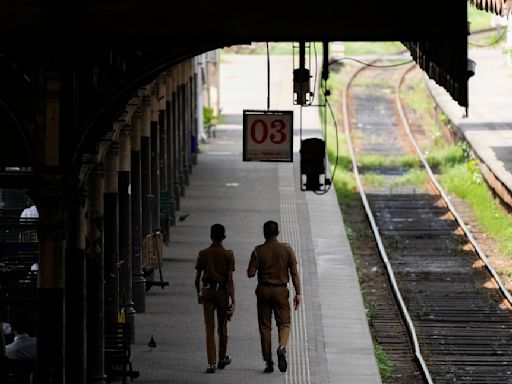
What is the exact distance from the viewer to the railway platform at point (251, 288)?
58.4 feet

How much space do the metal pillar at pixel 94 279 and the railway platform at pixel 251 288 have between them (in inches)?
28.7

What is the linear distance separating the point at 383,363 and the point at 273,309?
3152 mm

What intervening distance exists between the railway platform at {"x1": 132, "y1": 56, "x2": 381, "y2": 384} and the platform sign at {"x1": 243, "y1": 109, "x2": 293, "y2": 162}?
1883mm

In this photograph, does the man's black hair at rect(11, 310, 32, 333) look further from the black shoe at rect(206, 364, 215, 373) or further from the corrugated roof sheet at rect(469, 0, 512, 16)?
the corrugated roof sheet at rect(469, 0, 512, 16)

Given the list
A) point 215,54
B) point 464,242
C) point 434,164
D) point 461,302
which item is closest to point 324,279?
point 461,302

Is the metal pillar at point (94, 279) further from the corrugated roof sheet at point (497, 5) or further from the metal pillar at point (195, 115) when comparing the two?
the metal pillar at point (195, 115)

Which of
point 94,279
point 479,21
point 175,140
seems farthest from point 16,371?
point 479,21

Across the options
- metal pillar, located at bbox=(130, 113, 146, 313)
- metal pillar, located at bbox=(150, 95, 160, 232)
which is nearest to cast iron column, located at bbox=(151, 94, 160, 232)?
metal pillar, located at bbox=(150, 95, 160, 232)

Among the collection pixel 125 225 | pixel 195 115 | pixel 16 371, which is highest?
pixel 195 115

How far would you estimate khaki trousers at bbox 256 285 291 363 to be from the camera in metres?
16.7

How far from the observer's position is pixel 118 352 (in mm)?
16953

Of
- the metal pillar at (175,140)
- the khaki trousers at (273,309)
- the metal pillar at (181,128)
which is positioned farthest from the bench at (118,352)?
the metal pillar at (181,128)

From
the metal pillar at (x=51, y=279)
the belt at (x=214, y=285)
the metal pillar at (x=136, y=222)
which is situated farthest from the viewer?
the metal pillar at (x=136, y=222)

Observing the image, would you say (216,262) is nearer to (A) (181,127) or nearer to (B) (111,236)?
(B) (111,236)
